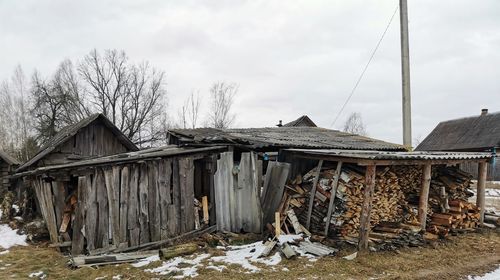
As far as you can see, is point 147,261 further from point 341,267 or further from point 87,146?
point 87,146

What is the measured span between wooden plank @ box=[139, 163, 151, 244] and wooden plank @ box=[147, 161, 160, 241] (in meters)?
0.08

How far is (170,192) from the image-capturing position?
8.26m

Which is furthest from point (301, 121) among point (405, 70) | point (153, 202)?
point (153, 202)

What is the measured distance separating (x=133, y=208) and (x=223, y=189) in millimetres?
2359

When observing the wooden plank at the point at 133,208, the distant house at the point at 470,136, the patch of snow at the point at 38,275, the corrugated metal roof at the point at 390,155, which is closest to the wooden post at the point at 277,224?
the corrugated metal roof at the point at 390,155

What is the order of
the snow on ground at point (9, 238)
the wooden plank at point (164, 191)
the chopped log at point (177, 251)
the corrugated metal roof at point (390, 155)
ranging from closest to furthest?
the corrugated metal roof at point (390, 155) < the chopped log at point (177, 251) < the wooden plank at point (164, 191) < the snow on ground at point (9, 238)

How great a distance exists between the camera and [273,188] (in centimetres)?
879

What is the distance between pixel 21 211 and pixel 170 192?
7.53 meters

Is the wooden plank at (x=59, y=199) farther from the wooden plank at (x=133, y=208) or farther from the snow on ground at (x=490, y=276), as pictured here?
the snow on ground at (x=490, y=276)

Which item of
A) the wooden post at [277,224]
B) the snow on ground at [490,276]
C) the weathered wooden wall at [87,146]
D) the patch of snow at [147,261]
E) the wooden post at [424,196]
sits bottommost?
the patch of snow at [147,261]

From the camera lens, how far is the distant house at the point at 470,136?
80.6 feet

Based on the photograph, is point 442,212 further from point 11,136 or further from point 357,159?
point 11,136

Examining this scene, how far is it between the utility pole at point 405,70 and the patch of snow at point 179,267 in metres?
8.48

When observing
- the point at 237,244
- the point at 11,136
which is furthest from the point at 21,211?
the point at 11,136
